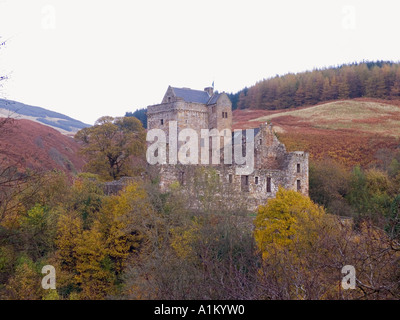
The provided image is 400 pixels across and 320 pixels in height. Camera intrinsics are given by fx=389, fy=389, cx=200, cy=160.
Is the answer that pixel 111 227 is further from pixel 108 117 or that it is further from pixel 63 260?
pixel 108 117

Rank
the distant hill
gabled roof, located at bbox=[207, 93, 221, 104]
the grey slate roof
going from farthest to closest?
the distant hill, the grey slate roof, gabled roof, located at bbox=[207, 93, 221, 104]

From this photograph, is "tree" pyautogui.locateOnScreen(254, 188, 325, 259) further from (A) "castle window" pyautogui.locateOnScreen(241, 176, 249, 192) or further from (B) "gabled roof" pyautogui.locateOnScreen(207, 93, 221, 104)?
(B) "gabled roof" pyautogui.locateOnScreen(207, 93, 221, 104)

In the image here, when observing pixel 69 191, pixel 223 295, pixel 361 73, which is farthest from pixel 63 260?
pixel 361 73

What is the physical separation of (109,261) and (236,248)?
25.6 feet

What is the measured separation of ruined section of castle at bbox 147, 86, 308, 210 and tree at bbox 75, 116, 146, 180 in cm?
396

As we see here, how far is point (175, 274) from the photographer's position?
17.0 metres

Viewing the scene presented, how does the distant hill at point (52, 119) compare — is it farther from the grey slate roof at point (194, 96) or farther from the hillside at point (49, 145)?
the grey slate roof at point (194, 96)

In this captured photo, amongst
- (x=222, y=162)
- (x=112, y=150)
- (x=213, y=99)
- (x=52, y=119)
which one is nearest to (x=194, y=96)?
(x=213, y=99)

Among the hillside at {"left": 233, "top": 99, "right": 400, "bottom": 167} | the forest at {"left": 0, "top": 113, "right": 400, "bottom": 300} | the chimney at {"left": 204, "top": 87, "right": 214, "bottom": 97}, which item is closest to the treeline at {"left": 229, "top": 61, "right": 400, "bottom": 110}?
the hillside at {"left": 233, "top": 99, "right": 400, "bottom": 167}

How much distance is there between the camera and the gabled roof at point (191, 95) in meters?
35.4

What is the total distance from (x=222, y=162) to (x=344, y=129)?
3888cm

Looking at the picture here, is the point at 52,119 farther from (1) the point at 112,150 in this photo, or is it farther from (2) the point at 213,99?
(2) the point at 213,99

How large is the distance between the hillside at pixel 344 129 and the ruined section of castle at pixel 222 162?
18311 millimetres

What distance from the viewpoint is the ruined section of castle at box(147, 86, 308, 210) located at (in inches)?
1066
